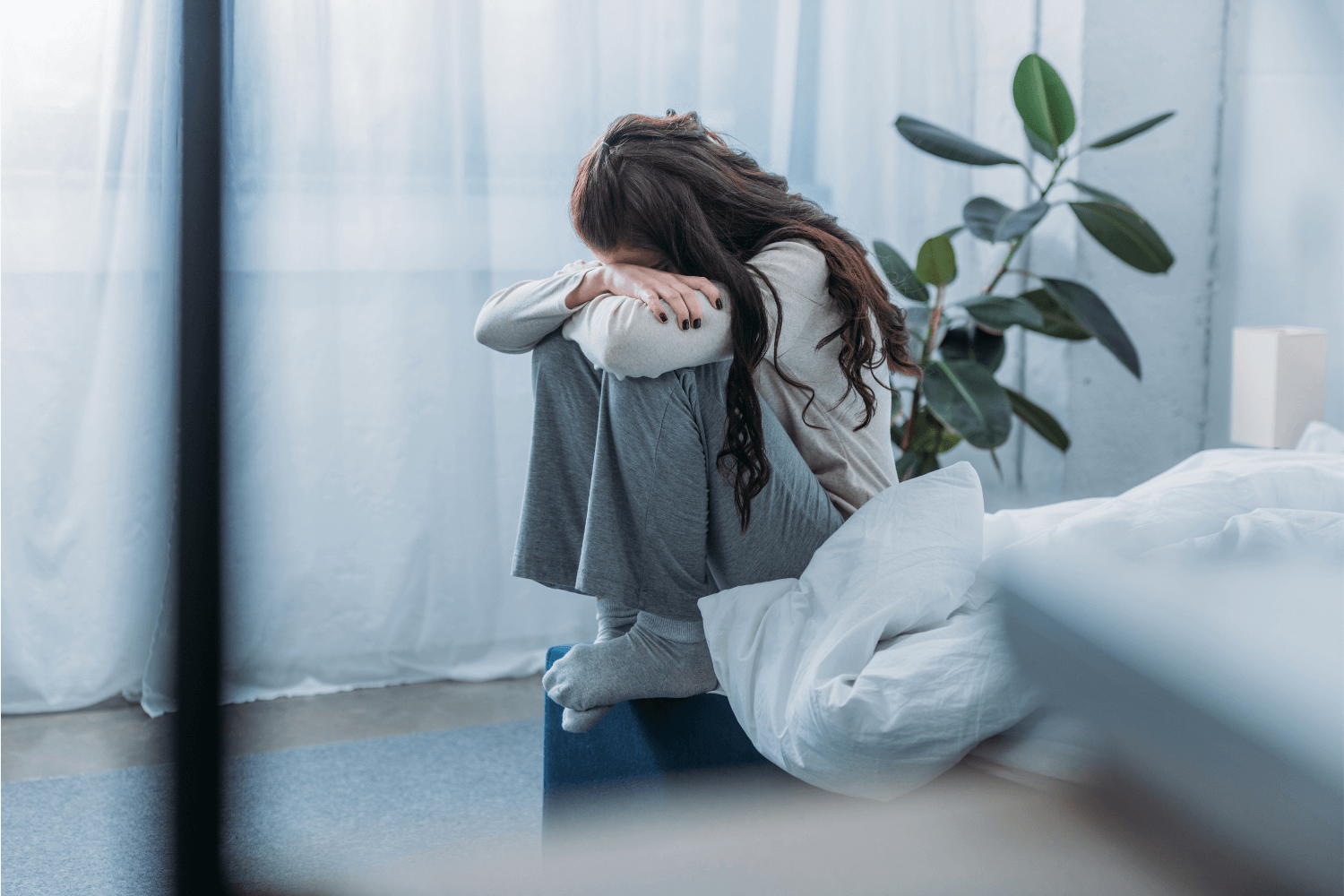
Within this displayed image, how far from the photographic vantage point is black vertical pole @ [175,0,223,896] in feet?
1.60

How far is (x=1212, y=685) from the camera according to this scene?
0.86 feet

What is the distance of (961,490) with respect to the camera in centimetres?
88

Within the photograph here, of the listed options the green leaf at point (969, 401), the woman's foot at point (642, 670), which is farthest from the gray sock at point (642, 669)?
the green leaf at point (969, 401)

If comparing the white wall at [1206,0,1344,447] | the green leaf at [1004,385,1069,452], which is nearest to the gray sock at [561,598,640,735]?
the green leaf at [1004,385,1069,452]

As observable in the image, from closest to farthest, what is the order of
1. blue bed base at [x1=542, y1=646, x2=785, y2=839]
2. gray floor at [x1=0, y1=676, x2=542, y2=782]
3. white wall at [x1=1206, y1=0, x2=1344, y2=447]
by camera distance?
blue bed base at [x1=542, y1=646, x2=785, y2=839] < gray floor at [x1=0, y1=676, x2=542, y2=782] < white wall at [x1=1206, y1=0, x2=1344, y2=447]

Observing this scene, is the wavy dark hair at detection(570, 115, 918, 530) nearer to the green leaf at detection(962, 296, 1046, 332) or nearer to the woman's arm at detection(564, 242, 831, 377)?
the woman's arm at detection(564, 242, 831, 377)

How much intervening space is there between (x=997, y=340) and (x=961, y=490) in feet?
3.06

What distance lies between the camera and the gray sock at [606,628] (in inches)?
36.3

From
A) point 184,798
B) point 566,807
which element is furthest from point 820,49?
point 184,798

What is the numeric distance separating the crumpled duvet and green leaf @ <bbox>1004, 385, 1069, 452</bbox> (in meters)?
0.67

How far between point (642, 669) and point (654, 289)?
360 millimetres

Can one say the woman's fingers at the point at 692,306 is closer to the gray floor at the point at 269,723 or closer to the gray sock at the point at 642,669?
the gray sock at the point at 642,669

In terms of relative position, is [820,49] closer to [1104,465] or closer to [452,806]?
[1104,465]

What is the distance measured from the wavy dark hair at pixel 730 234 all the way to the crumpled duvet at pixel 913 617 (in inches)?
4.3
